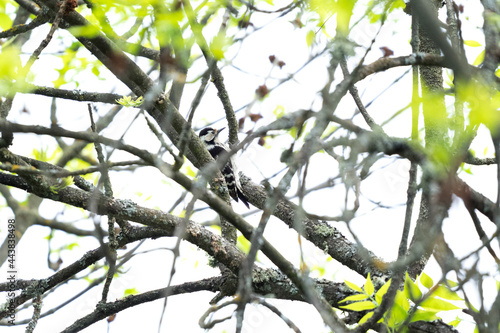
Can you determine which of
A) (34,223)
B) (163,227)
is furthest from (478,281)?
(34,223)

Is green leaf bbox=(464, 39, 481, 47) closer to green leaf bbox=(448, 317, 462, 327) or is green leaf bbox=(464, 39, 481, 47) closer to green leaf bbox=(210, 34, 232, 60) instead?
green leaf bbox=(210, 34, 232, 60)

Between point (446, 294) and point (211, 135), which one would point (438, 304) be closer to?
point (446, 294)

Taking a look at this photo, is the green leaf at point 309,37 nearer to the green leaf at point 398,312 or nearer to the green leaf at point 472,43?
the green leaf at point 472,43

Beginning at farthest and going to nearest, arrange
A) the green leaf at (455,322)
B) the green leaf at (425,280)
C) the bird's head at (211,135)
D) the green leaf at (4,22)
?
the bird's head at (211,135) < the green leaf at (4,22) < the green leaf at (455,322) < the green leaf at (425,280)

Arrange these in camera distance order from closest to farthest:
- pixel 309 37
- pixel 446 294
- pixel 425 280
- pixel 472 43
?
pixel 446 294, pixel 425 280, pixel 472 43, pixel 309 37

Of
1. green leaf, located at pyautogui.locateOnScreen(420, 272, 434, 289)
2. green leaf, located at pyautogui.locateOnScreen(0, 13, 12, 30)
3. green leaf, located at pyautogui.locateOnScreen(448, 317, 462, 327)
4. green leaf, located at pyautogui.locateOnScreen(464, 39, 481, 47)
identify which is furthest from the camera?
green leaf, located at pyautogui.locateOnScreen(0, 13, 12, 30)

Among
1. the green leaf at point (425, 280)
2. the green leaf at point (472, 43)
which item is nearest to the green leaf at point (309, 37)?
the green leaf at point (472, 43)

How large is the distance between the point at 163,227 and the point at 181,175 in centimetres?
96

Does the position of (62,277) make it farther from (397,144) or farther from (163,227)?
(397,144)

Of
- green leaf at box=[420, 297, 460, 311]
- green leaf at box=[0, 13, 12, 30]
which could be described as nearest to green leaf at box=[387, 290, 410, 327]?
green leaf at box=[420, 297, 460, 311]

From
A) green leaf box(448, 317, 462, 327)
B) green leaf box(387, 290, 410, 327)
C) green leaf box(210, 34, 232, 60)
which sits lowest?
green leaf box(387, 290, 410, 327)

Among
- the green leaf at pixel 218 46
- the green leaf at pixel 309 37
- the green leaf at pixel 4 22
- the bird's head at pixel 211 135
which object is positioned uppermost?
the bird's head at pixel 211 135

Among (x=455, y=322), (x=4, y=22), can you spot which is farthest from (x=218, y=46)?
(x=455, y=322)

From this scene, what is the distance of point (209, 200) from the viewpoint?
150 centimetres
